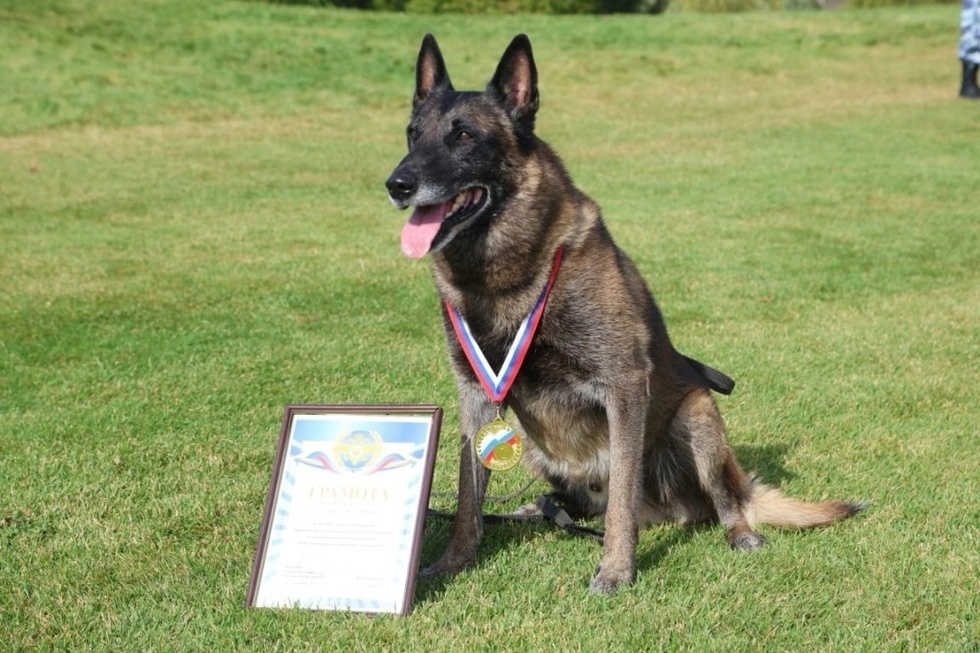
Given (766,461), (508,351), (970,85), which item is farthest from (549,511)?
(970,85)

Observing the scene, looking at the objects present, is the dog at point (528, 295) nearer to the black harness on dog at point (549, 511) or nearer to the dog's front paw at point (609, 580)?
the dog's front paw at point (609, 580)

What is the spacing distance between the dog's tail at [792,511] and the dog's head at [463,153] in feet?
5.55

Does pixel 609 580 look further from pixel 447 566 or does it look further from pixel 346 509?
pixel 346 509

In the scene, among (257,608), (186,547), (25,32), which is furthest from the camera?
(25,32)

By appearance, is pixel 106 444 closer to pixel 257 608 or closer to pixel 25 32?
pixel 257 608

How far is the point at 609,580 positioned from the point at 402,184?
5.26 ft

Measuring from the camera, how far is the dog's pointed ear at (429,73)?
14.1ft

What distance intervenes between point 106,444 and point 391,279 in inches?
165

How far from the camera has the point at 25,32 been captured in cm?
2361

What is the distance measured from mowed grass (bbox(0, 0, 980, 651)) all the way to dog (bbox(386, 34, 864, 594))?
0.36m

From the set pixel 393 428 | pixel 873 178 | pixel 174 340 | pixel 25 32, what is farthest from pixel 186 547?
pixel 25 32

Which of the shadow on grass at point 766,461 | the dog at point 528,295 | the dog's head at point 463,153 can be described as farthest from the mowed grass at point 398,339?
the dog's head at point 463,153

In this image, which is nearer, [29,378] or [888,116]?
[29,378]

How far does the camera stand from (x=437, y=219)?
3.85 m
